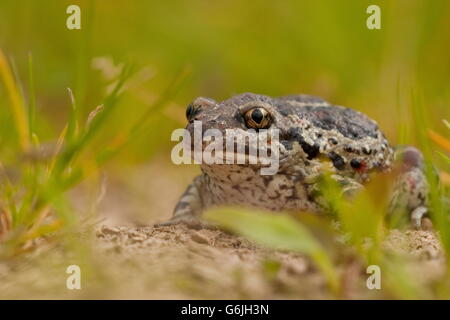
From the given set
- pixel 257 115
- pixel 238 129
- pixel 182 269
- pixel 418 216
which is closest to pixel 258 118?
pixel 257 115

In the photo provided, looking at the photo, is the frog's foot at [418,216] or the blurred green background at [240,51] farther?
the blurred green background at [240,51]

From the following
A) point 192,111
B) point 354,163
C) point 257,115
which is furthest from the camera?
point 354,163

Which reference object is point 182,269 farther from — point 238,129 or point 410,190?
point 410,190

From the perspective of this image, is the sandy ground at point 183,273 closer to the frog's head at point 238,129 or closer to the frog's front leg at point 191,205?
the frog's head at point 238,129

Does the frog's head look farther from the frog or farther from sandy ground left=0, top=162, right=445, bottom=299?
sandy ground left=0, top=162, right=445, bottom=299

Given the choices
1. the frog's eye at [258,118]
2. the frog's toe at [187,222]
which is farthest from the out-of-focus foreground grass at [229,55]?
the frog's eye at [258,118]

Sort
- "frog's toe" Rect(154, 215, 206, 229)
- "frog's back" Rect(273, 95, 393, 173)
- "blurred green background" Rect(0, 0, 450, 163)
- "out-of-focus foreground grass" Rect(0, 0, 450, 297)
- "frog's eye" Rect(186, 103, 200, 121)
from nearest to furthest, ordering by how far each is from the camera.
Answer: "frog's toe" Rect(154, 215, 206, 229) → "frog's eye" Rect(186, 103, 200, 121) → "frog's back" Rect(273, 95, 393, 173) → "out-of-focus foreground grass" Rect(0, 0, 450, 297) → "blurred green background" Rect(0, 0, 450, 163)

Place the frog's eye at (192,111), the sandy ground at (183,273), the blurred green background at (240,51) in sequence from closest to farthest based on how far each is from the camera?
the sandy ground at (183,273) → the frog's eye at (192,111) → the blurred green background at (240,51)

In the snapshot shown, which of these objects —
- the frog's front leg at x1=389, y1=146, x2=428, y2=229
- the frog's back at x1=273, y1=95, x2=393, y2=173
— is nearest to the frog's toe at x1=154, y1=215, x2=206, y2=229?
the frog's back at x1=273, y1=95, x2=393, y2=173
